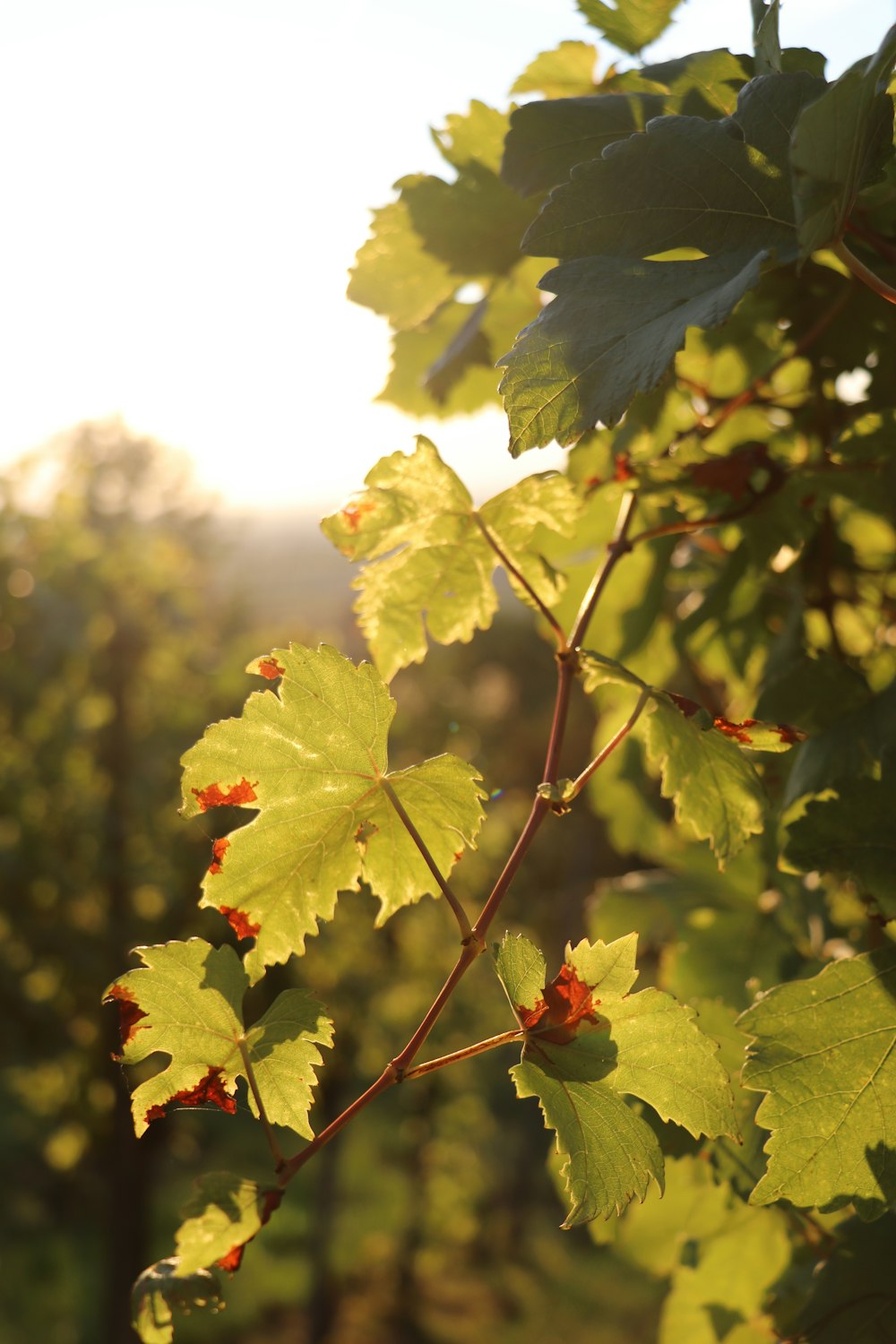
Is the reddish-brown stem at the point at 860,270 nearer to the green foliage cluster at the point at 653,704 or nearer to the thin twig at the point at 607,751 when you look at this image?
the green foliage cluster at the point at 653,704

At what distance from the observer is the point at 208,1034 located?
793 mm

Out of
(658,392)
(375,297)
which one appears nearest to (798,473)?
(658,392)

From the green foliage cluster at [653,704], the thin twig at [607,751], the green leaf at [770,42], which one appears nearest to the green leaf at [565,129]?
the green foliage cluster at [653,704]

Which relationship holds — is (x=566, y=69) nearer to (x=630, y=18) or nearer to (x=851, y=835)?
(x=630, y=18)

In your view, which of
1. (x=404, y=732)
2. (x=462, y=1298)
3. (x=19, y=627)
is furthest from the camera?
(x=462, y=1298)

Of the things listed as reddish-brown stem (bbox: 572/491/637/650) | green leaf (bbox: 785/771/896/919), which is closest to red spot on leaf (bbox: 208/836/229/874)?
reddish-brown stem (bbox: 572/491/637/650)

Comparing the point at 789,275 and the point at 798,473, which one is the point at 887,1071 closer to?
the point at 798,473

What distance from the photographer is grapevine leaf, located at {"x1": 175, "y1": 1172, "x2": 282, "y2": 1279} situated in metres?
0.67

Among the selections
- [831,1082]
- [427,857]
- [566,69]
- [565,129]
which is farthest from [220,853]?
[566,69]

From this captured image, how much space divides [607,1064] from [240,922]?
0.28 m

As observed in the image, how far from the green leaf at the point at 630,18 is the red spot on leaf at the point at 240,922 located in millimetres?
910

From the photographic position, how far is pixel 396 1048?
13.7 metres

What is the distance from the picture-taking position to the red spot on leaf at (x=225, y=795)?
30.8 inches

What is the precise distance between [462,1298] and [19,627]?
439 inches
